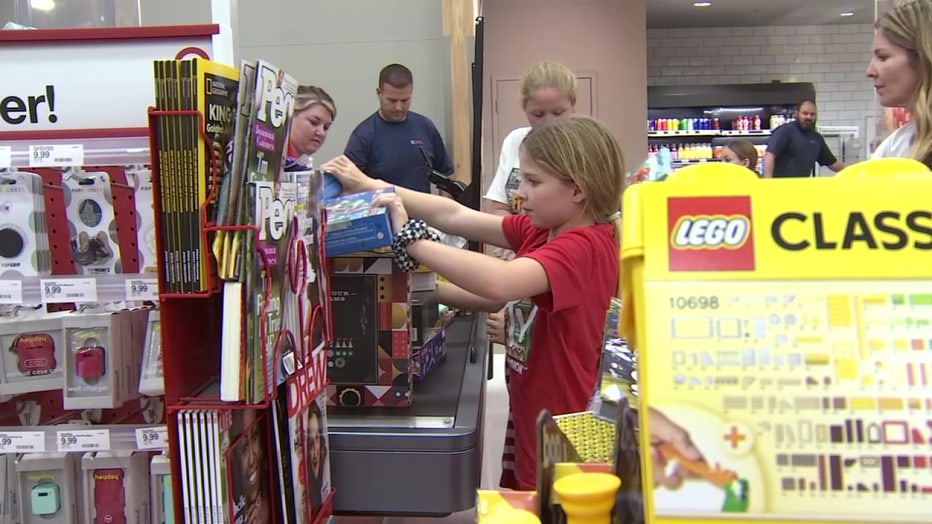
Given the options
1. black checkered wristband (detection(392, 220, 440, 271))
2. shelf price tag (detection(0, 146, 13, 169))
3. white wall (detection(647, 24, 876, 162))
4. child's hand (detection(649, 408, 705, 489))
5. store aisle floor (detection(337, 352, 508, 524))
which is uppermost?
white wall (detection(647, 24, 876, 162))

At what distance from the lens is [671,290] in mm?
536

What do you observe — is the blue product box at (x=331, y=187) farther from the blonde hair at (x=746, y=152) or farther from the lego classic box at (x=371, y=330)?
the blonde hair at (x=746, y=152)

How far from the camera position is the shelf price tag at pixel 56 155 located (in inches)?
48.1

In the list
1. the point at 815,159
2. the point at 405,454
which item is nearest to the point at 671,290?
the point at 405,454

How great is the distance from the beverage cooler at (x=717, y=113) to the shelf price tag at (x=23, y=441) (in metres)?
9.09

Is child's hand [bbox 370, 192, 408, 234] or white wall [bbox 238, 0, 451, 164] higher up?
white wall [bbox 238, 0, 451, 164]

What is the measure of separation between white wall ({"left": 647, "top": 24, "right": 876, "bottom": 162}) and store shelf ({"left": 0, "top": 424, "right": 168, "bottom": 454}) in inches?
392

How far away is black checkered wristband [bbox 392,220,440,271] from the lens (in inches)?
54.3

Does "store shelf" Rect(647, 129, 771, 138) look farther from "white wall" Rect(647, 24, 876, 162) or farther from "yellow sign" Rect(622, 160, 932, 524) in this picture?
"yellow sign" Rect(622, 160, 932, 524)

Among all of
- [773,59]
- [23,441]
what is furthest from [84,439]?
[773,59]

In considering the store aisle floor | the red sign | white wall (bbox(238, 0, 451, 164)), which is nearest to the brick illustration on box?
the store aisle floor

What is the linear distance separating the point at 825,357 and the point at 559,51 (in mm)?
8073

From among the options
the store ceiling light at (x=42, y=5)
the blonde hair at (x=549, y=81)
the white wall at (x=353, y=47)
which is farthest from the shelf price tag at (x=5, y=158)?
the white wall at (x=353, y=47)

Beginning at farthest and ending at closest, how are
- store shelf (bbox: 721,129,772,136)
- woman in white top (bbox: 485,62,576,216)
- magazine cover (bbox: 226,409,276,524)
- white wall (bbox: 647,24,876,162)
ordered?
white wall (bbox: 647,24,876,162)
store shelf (bbox: 721,129,772,136)
woman in white top (bbox: 485,62,576,216)
magazine cover (bbox: 226,409,276,524)
